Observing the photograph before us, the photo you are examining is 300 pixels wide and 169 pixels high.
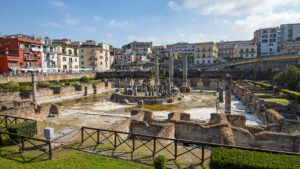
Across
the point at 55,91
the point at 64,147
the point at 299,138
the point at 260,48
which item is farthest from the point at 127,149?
the point at 260,48

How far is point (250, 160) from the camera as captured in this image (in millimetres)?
6129

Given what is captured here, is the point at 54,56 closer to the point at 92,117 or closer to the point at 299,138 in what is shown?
the point at 92,117

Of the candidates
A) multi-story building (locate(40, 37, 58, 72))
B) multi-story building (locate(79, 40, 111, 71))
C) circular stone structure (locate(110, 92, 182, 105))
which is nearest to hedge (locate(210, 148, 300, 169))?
circular stone structure (locate(110, 92, 182, 105))

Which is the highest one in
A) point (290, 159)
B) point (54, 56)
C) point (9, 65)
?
point (54, 56)

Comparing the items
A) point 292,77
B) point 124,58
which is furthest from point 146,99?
point 124,58

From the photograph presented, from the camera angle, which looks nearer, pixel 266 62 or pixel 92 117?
pixel 92 117

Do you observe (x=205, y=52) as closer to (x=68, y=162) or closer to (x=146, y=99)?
(x=146, y=99)

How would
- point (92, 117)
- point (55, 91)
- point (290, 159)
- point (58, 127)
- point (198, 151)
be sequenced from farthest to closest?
point (55, 91) → point (92, 117) → point (58, 127) → point (198, 151) → point (290, 159)

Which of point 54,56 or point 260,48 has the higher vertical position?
point 260,48

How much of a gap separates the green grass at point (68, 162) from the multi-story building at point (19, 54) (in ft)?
129

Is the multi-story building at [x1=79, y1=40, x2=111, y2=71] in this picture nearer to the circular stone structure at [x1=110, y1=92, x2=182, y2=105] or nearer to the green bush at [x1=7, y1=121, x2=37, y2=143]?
the circular stone structure at [x1=110, y1=92, x2=182, y2=105]

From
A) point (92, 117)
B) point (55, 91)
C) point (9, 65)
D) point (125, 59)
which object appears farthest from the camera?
point (125, 59)

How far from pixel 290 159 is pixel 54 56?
2355 inches

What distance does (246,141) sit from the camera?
37.0 feet
